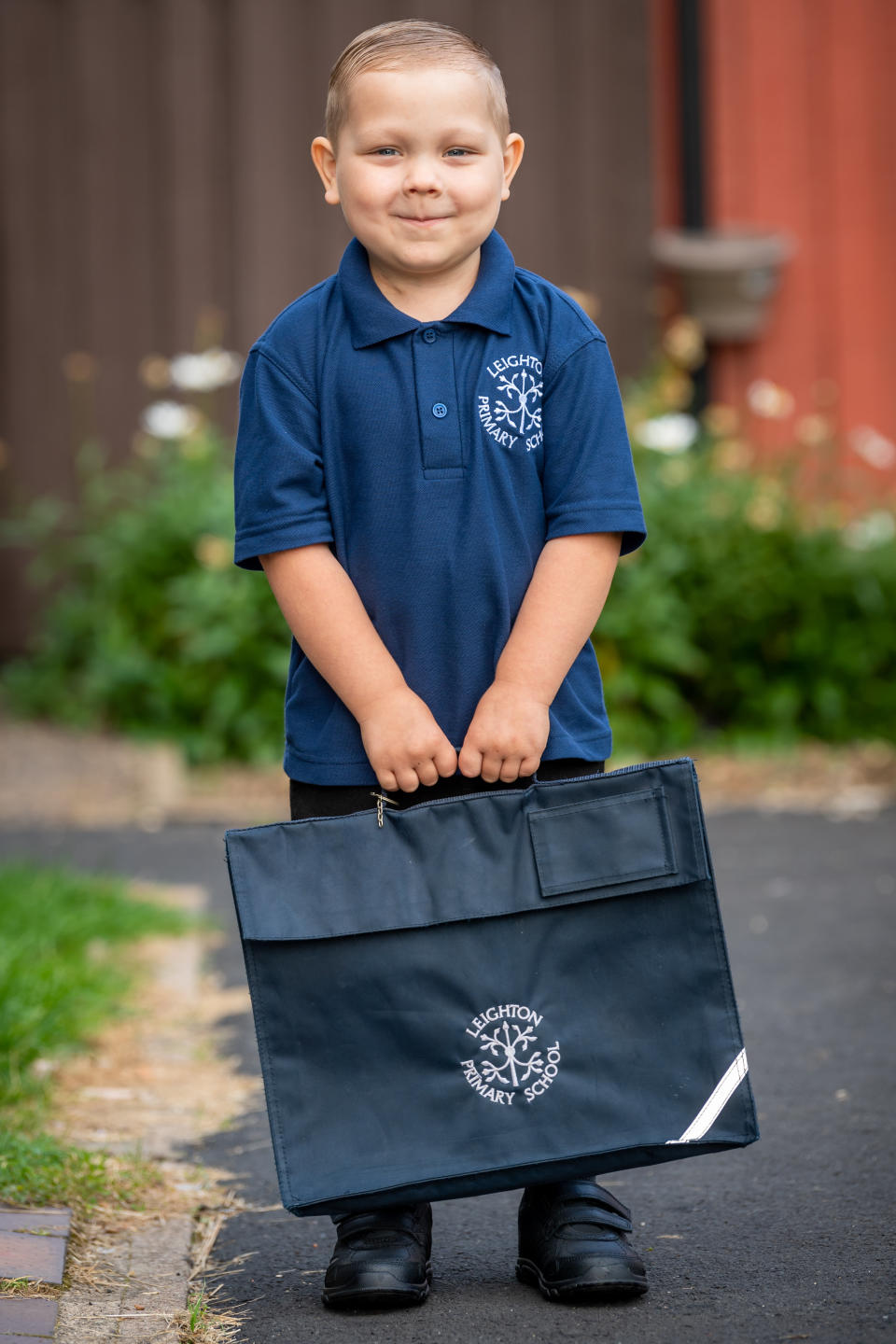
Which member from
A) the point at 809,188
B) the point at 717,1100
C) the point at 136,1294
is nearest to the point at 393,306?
the point at 717,1100

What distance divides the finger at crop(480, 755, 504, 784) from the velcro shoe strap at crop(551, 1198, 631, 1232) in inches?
21.2

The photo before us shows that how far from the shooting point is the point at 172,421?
5.83m

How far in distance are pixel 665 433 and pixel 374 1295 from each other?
4.15 m

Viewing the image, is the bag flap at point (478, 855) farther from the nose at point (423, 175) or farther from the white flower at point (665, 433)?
the white flower at point (665, 433)

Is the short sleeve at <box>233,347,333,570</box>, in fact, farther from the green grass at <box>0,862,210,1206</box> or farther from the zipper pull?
the green grass at <box>0,862,210,1206</box>

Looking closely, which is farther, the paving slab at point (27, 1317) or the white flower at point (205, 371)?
the white flower at point (205, 371)

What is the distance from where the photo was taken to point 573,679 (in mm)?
2014

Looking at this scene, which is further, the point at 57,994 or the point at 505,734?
the point at 57,994

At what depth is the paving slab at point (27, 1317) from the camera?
5.79 ft

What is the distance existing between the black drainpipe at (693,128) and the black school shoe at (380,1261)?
5.23m

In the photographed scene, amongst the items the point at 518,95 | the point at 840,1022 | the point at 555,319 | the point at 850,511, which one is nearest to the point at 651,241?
the point at 518,95

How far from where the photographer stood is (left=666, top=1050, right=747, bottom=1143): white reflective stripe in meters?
1.84

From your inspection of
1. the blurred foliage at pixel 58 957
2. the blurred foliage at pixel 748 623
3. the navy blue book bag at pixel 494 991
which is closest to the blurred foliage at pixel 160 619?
the blurred foliage at pixel 748 623

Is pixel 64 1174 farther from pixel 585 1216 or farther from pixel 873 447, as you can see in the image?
pixel 873 447
